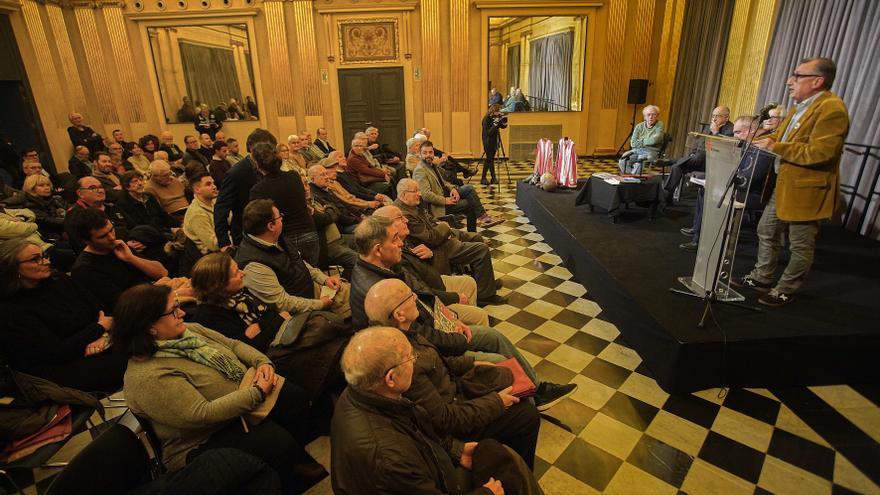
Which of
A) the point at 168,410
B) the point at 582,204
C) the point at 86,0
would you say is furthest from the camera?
the point at 86,0

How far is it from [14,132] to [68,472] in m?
10.8

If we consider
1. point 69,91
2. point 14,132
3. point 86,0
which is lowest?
point 14,132

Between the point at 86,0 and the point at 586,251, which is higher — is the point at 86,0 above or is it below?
above

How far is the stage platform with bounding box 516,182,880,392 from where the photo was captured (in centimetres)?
265

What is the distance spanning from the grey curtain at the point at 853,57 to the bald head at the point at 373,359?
5.68 m

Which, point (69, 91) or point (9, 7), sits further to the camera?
point (69, 91)

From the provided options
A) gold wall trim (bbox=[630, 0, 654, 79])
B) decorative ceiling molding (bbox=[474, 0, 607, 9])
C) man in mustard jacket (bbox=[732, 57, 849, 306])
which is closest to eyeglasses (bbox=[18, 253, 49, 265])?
man in mustard jacket (bbox=[732, 57, 849, 306])

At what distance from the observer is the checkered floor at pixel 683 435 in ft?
6.93

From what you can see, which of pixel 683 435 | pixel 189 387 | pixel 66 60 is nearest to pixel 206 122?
pixel 66 60

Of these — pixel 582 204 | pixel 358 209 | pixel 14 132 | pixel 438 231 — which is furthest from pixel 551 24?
pixel 14 132

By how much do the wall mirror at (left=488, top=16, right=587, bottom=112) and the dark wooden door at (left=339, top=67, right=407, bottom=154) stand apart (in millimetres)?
2390

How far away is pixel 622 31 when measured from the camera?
972cm

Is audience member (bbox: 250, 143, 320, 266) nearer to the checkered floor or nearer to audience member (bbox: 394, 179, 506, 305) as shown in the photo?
audience member (bbox: 394, 179, 506, 305)

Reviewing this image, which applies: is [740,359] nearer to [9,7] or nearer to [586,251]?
[586,251]
